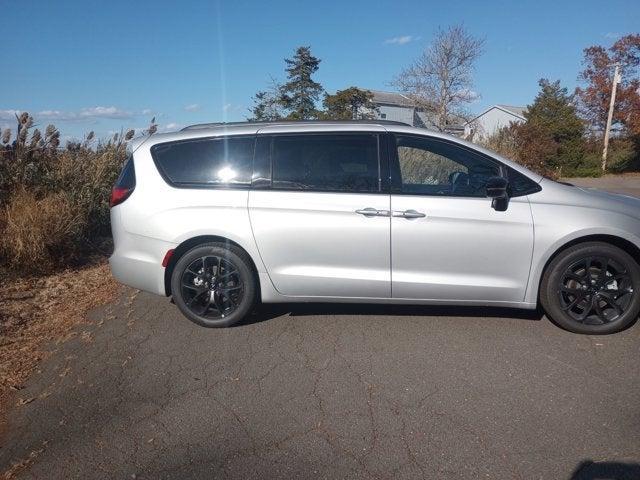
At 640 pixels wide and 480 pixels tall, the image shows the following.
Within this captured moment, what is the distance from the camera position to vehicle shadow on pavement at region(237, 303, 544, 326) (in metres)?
4.45

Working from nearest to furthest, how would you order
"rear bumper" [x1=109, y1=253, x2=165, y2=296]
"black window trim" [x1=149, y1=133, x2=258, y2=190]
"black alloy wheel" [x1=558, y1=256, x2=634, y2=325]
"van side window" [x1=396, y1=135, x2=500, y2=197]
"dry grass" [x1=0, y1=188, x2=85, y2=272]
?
"black alloy wheel" [x1=558, y1=256, x2=634, y2=325] → "van side window" [x1=396, y1=135, x2=500, y2=197] → "black window trim" [x1=149, y1=133, x2=258, y2=190] → "rear bumper" [x1=109, y1=253, x2=165, y2=296] → "dry grass" [x1=0, y1=188, x2=85, y2=272]

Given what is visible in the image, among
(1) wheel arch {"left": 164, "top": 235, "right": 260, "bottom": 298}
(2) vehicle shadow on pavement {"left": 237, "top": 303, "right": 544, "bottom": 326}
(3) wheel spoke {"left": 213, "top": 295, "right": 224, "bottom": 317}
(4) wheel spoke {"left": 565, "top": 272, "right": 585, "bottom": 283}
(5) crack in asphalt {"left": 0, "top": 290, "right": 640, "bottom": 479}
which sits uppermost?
(1) wheel arch {"left": 164, "top": 235, "right": 260, "bottom": 298}

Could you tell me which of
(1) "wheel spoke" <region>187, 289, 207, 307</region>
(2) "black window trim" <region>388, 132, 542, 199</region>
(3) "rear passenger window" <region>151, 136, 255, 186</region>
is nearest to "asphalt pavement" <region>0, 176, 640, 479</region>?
(1) "wheel spoke" <region>187, 289, 207, 307</region>

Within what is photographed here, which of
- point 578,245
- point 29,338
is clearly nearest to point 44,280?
point 29,338

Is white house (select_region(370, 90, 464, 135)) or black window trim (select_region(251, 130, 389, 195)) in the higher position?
white house (select_region(370, 90, 464, 135))

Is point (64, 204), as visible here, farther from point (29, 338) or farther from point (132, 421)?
point (132, 421)

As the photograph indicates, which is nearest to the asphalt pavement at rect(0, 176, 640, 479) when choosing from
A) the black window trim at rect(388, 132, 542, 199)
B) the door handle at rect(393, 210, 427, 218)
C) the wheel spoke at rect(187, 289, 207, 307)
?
the wheel spoke at rect(187, 289, 207, 307)

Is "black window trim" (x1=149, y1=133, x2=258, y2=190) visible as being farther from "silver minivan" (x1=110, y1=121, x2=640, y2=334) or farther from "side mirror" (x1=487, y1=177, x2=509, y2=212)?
"side mirror" (x1=487, y1=177, x2=509, y2=212)

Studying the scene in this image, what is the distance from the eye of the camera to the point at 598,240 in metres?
3.92

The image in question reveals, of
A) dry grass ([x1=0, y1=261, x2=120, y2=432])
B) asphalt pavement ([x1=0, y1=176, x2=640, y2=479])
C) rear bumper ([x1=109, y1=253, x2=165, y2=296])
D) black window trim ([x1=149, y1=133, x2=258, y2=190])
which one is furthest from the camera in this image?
rear bumper ([x1=109, y1=253, x2=165, y2=296])

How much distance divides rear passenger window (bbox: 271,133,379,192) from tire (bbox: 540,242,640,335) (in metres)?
1.63

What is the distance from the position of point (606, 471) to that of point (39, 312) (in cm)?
493

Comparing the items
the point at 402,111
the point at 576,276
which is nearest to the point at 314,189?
the point at 576,276

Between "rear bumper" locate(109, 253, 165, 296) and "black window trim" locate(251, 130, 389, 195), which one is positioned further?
"rear bumper" locate(109, 253, 165, 296)
